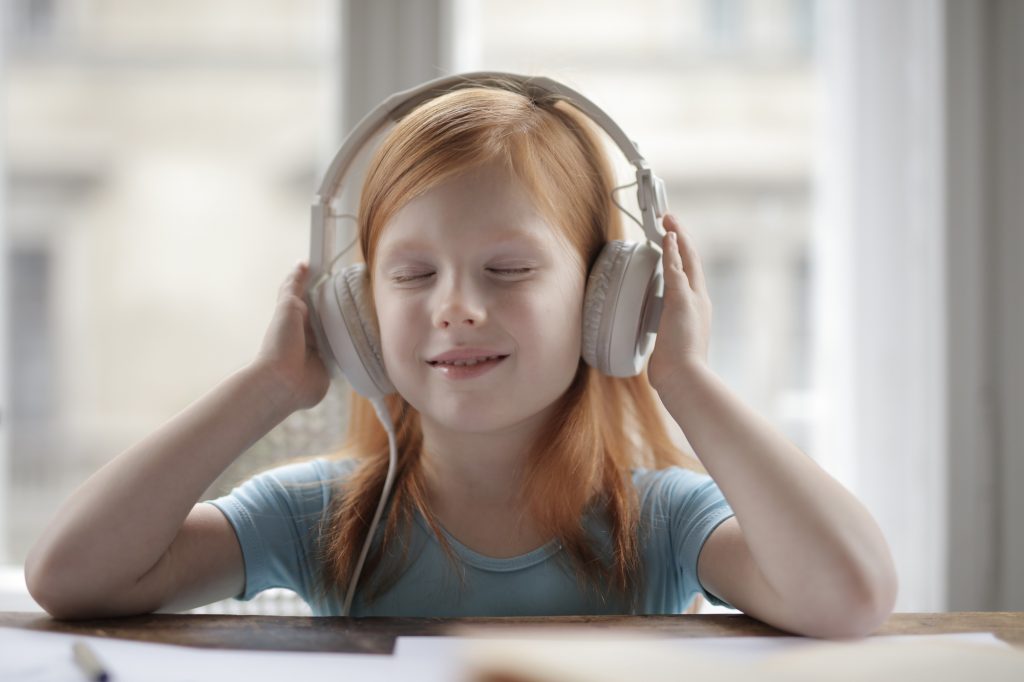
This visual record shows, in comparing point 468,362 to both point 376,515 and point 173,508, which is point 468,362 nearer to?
point 376,515

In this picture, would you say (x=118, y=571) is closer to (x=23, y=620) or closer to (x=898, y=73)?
(x=23, y=620)

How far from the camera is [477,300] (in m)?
0.77

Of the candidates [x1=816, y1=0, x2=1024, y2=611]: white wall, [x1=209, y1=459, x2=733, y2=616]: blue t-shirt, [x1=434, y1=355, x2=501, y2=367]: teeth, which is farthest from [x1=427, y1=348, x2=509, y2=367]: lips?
[x1=816, y1=0, x2=1024, y2=611]: white wall

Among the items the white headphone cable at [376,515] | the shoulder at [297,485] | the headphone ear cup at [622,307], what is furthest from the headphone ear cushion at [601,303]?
the shoulder at [297,485]

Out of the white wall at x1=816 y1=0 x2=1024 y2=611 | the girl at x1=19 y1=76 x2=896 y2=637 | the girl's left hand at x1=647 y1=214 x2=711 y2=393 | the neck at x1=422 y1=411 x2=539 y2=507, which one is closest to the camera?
the girl at x1=19 y1=76 x2=896 y2=637

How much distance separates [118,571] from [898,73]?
1459 mm

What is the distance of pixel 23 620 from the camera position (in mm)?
655

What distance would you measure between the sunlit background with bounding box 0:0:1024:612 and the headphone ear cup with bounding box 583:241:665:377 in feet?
2.58

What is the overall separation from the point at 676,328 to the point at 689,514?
205 mm

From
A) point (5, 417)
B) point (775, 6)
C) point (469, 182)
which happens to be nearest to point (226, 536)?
point (469, 182)

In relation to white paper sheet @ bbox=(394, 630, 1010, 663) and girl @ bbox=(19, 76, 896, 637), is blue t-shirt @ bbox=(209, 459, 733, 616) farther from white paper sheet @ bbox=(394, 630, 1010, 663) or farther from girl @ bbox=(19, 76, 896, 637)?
white paper sheet @ bbox=(394, 630, 1010, 663)

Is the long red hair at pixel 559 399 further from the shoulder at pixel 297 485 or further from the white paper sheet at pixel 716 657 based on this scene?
the white paper sheet at pixel 716 657

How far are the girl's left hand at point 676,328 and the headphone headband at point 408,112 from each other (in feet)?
0.12

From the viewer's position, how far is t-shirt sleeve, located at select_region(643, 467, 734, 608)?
82 centimetres
